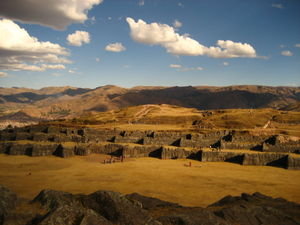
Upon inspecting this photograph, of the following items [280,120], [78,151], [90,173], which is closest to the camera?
[90,173]

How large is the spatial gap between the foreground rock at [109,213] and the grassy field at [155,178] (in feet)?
26.8

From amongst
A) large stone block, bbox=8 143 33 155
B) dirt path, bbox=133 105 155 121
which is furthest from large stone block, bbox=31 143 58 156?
dirt path, bbox=133 105 155 121

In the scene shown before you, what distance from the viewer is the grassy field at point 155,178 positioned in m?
25.5

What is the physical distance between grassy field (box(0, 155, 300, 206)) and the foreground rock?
818cm

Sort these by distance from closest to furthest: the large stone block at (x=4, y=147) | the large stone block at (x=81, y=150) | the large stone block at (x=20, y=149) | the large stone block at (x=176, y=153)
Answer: the large stone block at (x=176, y=153) < the large stone block at (x=81, y=150) < the large stone block at (x=20, y=149) < the large stone block at (x=4, y=147)

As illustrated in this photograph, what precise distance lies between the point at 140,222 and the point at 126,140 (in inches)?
1667

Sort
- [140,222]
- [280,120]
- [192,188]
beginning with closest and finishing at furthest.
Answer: [140,222], [192,188], [280,120]

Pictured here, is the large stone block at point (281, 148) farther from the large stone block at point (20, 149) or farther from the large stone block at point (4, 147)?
the large stone block at point (4, 147)

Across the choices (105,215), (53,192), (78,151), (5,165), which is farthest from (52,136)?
(105,215)

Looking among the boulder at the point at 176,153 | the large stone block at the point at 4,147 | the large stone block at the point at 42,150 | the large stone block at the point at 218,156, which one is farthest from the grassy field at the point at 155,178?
the large stone block at the point at 4,147

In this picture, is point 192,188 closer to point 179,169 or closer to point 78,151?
point 179,169

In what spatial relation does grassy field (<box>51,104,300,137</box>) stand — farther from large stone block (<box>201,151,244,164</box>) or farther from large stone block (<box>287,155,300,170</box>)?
large stone block (<box>287,155,300,170</box>)

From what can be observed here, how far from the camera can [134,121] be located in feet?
319

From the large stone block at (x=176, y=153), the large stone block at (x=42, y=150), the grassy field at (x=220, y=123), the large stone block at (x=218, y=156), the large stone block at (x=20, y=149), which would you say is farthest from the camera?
the grassy field at (x=220, y=123)
